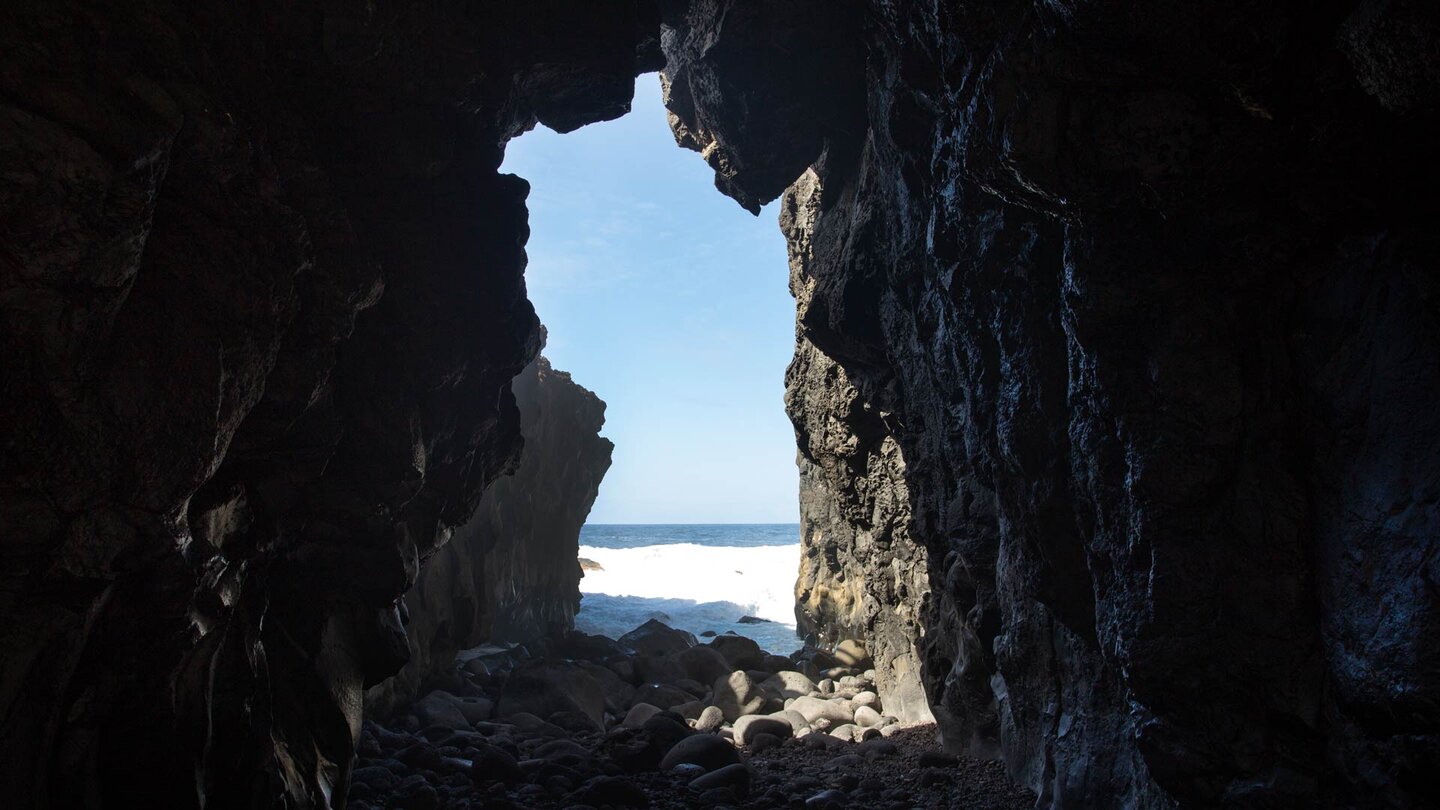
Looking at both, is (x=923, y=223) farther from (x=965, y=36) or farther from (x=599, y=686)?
(x=599, y=686)

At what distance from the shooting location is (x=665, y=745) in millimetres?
8922

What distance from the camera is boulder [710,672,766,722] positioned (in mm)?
12328

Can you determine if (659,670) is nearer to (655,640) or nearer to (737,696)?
(737,696)

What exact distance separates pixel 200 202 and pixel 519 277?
11.7 feet

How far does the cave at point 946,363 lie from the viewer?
3.37m

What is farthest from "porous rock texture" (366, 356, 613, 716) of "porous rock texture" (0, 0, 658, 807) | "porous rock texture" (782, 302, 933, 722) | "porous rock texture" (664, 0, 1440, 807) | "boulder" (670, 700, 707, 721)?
"porous rock texture" (664, 0, 1440, 807)

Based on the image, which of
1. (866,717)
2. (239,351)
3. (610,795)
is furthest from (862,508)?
(239,351)

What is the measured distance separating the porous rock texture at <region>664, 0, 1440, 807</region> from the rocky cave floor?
232 cm

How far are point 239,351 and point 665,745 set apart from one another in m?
6.38

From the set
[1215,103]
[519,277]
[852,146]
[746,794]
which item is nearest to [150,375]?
[519,277]

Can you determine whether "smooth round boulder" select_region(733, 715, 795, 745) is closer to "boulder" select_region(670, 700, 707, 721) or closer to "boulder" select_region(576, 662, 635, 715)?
"boulder" select_region(670, 700, 707, 721)

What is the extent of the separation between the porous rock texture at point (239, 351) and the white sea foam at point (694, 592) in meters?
17.0

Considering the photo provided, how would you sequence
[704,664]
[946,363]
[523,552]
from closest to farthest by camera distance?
[946,363], [704,664], [523,552]

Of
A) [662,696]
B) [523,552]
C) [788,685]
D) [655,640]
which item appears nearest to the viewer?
[662,696]
